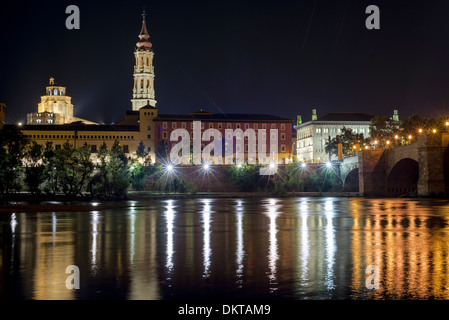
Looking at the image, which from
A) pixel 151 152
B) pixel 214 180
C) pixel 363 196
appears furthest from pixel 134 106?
pixel 363 196

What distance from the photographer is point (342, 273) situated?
13727mm

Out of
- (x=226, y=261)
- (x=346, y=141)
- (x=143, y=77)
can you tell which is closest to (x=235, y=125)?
(x=346, y=141)

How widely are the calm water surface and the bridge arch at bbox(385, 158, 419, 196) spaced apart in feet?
134

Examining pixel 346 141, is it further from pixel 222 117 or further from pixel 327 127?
pixel 222 117

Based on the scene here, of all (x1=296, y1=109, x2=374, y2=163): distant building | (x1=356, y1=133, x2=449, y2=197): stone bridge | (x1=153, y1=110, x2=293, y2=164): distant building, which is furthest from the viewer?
(x1=296, y1=109, x2=374, y2=163): distant building

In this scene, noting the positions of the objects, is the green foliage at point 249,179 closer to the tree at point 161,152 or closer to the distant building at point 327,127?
the tree at point 161,152

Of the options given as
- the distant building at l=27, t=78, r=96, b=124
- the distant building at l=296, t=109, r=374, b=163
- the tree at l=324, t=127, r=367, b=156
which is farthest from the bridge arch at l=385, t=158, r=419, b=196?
the distant building at l=27, t=78, r=96, b=124

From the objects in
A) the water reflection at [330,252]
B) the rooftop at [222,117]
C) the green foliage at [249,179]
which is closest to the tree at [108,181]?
the green foliage at [249,179]

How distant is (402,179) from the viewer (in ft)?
225

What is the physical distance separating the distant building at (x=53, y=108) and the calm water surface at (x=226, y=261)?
526 ft

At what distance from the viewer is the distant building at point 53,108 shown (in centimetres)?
18038

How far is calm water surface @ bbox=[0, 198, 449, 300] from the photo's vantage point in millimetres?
11852

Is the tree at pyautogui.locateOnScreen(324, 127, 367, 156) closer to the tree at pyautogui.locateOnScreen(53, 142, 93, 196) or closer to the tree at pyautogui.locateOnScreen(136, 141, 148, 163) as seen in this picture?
the tree at pyautogui.locateOnScreen(136, 141, 148, 163)
